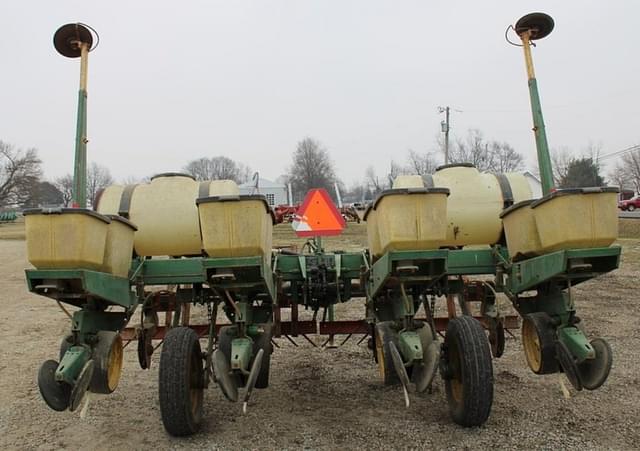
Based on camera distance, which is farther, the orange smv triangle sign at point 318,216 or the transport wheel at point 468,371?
the orange smv triangle sign at point 318,216

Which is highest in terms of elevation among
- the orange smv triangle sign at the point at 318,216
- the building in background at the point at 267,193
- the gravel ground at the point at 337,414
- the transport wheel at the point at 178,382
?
the building in background at the point at 267,193

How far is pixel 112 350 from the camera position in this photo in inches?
146

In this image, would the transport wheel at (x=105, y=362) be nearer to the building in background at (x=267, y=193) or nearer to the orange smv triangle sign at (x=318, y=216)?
the building in background at (x=267, y=193)

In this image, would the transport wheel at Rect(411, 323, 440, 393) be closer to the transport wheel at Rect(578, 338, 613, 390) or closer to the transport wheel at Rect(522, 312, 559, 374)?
the transport wheel at Rect(522, 312, 559, 374)

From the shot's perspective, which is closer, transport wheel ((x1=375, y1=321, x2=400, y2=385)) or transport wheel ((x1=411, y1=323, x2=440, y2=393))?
transport wheel ((x1=411, y1=323, x2=440, y2=393))

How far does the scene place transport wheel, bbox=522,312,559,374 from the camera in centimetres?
362

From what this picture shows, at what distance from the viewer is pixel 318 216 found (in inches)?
194

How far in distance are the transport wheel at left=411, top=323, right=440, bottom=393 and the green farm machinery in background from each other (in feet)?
0.04

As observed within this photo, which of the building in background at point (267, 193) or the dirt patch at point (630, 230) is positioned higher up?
the building in background at point (267, 193)

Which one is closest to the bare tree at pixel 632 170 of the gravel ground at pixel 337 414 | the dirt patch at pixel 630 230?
the dirt patch at pixel 630 230

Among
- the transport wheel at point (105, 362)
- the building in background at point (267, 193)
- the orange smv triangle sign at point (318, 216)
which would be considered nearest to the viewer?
the transport wheel at point (105, 362)

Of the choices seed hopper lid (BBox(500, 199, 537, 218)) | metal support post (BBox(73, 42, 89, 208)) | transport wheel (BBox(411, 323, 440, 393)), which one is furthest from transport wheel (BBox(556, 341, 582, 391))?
metal support post (BBox(73, 42, 89, 208))

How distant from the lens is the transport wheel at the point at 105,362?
3.57m

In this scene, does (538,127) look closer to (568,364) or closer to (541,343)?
(541,343)
